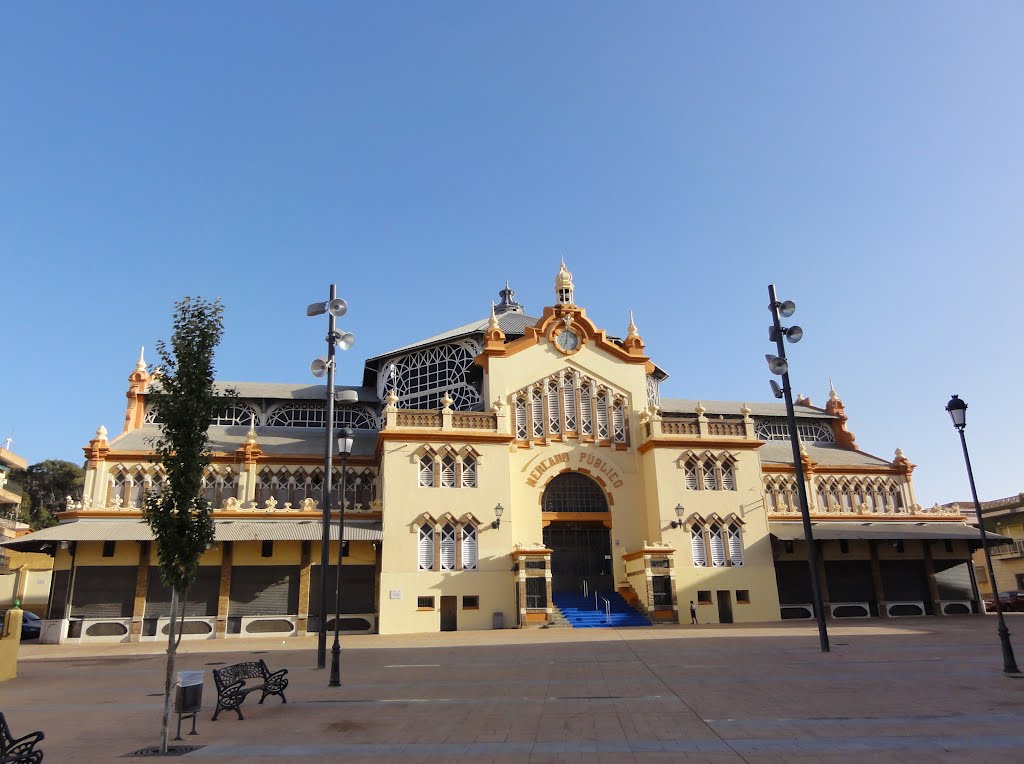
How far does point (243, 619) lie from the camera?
3488cm

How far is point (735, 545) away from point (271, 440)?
28.0m

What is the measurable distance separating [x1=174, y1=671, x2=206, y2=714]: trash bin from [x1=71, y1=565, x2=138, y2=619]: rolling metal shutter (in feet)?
89.6

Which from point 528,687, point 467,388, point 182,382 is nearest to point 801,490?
point 528,687

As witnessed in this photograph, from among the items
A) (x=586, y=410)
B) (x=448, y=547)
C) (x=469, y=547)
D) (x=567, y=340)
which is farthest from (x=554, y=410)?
(x=448, y=547)

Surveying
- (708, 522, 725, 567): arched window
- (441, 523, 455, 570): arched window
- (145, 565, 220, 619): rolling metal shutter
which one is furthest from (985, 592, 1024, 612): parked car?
(145, 565, 220, 619): rolling metal shutter

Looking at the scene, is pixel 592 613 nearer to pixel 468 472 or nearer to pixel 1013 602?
pixel 468 472

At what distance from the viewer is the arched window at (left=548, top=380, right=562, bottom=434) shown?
40250 mm

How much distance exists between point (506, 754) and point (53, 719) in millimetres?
9093

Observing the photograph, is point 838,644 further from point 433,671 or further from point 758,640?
point 433,671

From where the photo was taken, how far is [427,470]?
37250 millimetres

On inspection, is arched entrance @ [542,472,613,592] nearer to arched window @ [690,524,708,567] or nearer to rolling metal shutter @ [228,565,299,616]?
arched window @ [690,524,708,567]

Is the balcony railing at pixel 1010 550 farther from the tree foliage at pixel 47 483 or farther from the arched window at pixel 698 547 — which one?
the tree foliage at pixel 47 483

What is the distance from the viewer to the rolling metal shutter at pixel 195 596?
114 feet

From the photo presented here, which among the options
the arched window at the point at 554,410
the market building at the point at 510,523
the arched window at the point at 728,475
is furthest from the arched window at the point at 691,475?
the arched window at the point at 554,410
